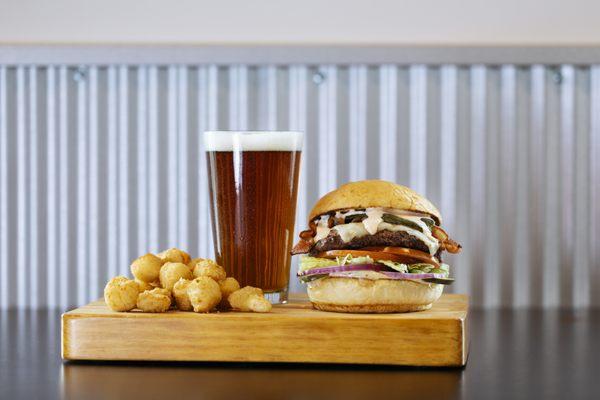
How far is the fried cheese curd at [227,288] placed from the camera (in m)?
1.69

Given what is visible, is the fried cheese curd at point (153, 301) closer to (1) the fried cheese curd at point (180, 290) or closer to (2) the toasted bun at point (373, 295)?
(1) the fried cheese curd at point (180, 290)

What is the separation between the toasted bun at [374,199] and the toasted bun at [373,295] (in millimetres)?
150

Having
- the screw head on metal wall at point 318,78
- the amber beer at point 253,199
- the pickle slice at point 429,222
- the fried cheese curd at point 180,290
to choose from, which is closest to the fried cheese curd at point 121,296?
the fried cheese curd at point 180,290

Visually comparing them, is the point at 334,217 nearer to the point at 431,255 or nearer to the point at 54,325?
the point at 431,255

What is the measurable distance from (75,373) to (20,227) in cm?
144

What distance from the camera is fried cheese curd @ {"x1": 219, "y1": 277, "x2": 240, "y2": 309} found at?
1694mm

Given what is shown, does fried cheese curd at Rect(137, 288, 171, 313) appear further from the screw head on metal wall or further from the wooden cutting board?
the screw head on metal wall

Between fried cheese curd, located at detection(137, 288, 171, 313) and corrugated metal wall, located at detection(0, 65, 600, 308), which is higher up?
corrugated metal wall, located at detection(0, 65, 600, 308)

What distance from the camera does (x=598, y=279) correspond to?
9.11 ft

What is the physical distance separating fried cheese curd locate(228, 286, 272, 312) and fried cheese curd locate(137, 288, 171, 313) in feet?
0.38

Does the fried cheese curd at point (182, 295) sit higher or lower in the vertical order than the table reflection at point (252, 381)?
higher
